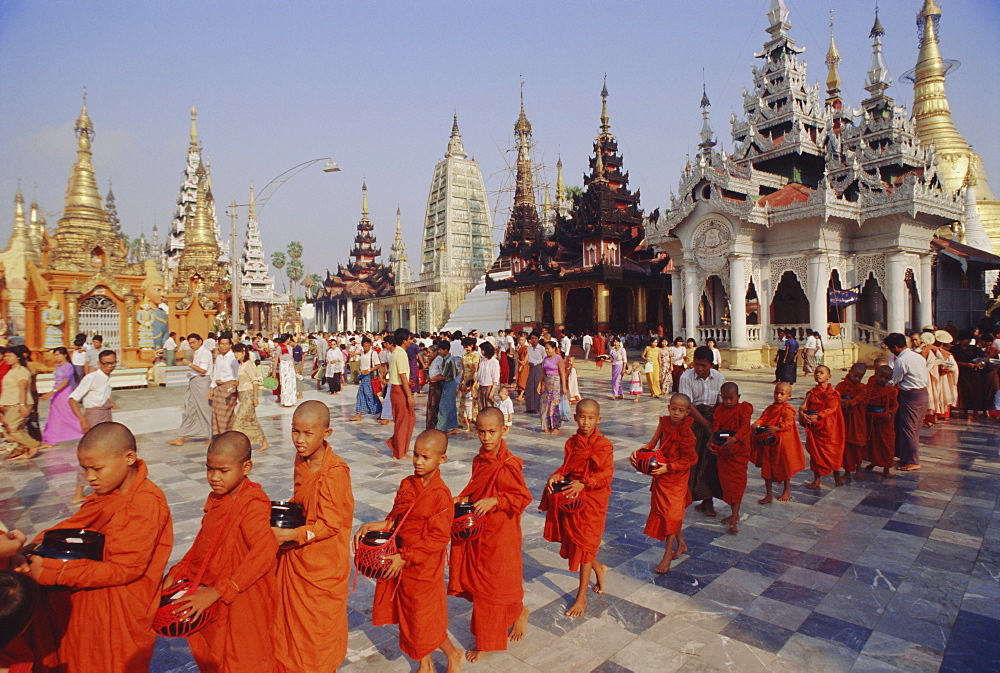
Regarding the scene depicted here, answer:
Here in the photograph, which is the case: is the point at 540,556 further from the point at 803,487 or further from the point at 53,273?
the point at 53,273

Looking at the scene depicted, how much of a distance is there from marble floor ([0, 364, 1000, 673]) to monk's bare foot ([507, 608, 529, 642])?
4 cm

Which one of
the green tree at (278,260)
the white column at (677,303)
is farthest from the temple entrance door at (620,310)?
the green tree at (278,260)

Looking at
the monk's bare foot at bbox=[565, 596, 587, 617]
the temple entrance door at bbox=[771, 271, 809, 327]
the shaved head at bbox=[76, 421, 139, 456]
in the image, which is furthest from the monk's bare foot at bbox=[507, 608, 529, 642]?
the temple entrance door at bbox=[771, 271, 809, 327]

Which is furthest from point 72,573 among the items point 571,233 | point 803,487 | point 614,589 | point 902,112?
point 571,233

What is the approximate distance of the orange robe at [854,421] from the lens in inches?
255

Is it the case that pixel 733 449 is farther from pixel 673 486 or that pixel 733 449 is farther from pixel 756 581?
pixel 756 581

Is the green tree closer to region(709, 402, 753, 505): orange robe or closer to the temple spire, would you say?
the temple spire

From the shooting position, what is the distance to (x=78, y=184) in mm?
26375

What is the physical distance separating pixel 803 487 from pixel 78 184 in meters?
32.3

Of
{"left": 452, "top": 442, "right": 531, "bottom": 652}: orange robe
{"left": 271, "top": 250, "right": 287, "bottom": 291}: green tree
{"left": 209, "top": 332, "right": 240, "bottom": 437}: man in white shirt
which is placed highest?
{"left": 271, "top": 250, "right": 287, "bottom": 291}: green tree

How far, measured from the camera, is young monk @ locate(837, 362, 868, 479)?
6477 mm

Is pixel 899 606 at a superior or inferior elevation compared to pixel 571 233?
inferior

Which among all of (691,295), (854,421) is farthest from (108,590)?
(691,295)

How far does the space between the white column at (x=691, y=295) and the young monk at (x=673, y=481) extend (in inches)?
657
